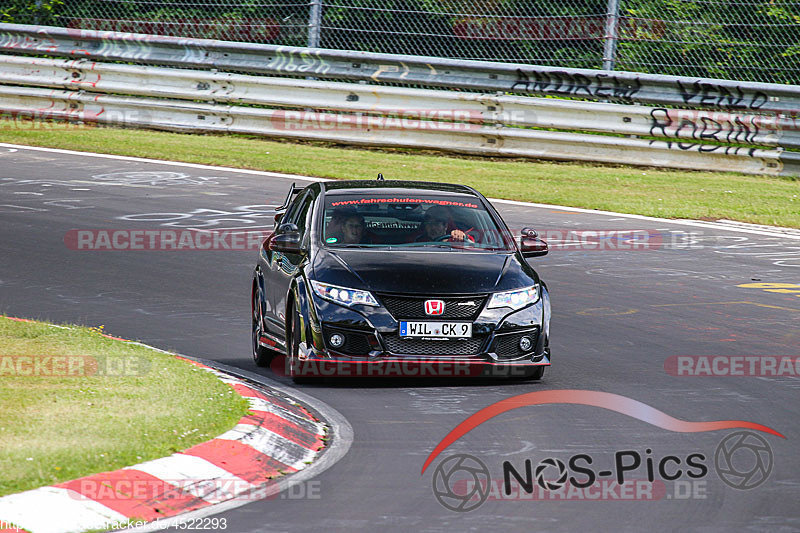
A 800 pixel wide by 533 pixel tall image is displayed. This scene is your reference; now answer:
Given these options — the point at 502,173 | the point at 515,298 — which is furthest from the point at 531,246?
the point at 502,173

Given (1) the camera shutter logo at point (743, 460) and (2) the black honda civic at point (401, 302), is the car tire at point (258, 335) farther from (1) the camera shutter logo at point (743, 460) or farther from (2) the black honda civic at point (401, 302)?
(1) the camera shutter logo at point (743, 460)

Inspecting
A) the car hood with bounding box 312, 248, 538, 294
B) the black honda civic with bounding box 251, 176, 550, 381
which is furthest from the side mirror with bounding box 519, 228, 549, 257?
the car hood with bounding box 312, 248, 538, 294

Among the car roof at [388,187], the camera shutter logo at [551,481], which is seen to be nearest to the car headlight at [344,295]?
the car roof at [388,187]

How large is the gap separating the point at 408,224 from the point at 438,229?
229 mm

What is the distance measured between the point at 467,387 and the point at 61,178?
1153 cm

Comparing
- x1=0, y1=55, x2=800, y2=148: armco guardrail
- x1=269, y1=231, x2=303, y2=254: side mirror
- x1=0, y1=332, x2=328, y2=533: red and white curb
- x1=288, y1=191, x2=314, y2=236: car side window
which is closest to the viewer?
x1=0, y1=332, x2=328, y2=533: red and white curb

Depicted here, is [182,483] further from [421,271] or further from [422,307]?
[421,271]

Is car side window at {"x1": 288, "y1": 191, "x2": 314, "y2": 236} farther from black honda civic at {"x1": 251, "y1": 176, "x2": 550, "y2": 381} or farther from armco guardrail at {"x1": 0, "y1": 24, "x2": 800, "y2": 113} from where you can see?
armco guardrail at {"x1": 0, "y1": 24, "x2": 800, "y2": 113}

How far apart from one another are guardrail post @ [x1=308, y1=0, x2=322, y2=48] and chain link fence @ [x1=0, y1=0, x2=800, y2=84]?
0.02 metres

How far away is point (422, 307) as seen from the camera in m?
8.93

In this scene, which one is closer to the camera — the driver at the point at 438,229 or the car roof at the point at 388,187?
the driver at the point at 438,229

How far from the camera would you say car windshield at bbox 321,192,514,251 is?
988 centimetres

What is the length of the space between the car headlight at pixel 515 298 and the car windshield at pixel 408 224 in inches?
28.2

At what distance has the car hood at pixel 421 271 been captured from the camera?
9031mm
